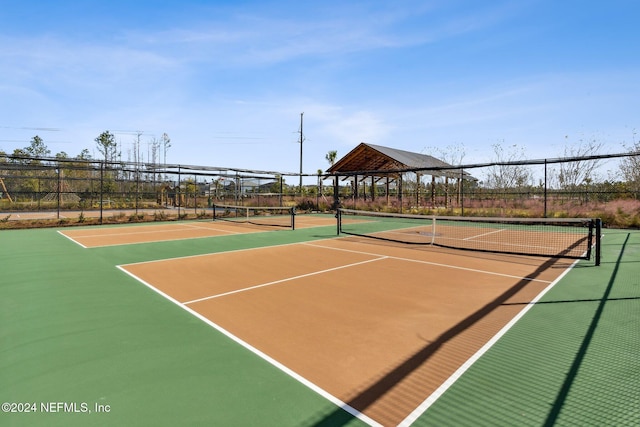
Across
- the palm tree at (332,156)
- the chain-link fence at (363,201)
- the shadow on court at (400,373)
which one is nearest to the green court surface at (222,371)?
the shadow on court at (400,373)

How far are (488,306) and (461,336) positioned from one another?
1275 millimetres

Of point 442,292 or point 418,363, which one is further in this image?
point 442,292

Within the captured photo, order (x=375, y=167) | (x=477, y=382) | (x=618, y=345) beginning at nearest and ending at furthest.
Result: 1. (x=477, y=382)
2. (x=618, y=345)
3. (x=375, y=167)

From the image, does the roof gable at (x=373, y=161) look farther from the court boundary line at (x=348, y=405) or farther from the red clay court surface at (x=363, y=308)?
the court boundary line at (x=348, y=405)

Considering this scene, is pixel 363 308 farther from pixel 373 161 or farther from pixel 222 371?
pixel 373 161

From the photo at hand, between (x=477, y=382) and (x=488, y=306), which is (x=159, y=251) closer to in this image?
(x=488, y=306)

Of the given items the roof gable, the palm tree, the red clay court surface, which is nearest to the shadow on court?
the red clay court surface

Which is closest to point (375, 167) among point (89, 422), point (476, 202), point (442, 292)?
point (476, 202)

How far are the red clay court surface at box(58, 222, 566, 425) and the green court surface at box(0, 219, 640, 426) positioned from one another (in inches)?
8.5

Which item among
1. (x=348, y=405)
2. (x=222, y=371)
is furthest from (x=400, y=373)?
(x=222, y=371)

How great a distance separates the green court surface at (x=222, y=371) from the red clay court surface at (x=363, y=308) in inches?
8.5

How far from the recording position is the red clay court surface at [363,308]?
298cm

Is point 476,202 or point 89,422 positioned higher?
point 476,202

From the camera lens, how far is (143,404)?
2.60 metres
